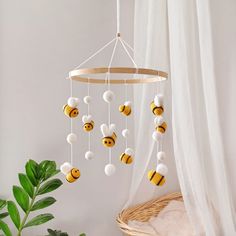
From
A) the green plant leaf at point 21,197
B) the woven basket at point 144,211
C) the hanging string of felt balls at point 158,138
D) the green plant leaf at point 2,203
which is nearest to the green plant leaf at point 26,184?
the green plant leaf at point 21,197

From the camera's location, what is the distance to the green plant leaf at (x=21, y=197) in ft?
6.41

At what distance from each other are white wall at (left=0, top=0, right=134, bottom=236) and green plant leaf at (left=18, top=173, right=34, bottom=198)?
18cm

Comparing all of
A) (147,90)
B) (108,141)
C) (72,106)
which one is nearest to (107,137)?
(108,141)

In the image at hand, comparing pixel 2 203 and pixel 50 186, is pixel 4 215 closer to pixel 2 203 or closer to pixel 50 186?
pixel 2 203

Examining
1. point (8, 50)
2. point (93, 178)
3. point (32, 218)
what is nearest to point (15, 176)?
point (32, 218)

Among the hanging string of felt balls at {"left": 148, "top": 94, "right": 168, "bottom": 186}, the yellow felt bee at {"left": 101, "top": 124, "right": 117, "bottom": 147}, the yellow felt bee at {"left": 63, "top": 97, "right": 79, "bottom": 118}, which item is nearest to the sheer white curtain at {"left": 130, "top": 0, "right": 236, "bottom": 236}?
the hanging string of felt balls at {"left": 148, "top": 94, "right": 168, "bottom": 186}

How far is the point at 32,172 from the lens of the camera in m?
1.97

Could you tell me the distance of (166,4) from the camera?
1.98 m

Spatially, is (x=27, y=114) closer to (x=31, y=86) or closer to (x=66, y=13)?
(x=31, y=86)

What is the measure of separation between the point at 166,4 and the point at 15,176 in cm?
120

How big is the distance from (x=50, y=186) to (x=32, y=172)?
0.41 ft

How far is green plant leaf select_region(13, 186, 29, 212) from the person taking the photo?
1.96 m

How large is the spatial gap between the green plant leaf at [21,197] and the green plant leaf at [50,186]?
0.08 m

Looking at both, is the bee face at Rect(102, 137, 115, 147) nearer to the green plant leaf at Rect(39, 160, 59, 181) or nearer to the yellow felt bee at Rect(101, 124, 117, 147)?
the yellow felt bee at Rect(101, 124, 117, 147)
